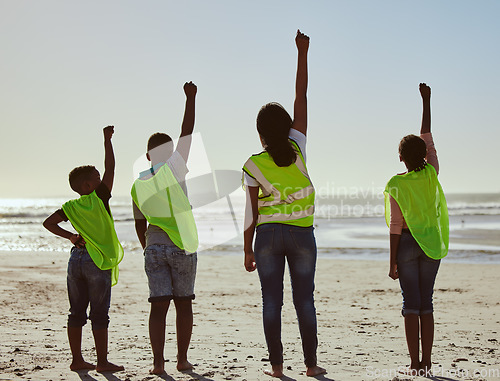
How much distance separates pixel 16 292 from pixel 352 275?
621 cm

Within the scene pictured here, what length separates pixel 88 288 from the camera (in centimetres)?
422

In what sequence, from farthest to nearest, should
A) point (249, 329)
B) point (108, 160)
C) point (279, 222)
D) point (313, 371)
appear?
point (249, 329) < point (108, 160) < point (313, 371) < point (279, 222)

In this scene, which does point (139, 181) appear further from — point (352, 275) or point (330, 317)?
point (352, 275)

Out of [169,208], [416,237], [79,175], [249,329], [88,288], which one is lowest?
[249,329]

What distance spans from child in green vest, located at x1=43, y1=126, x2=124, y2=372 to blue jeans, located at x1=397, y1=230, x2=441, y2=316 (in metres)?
2.15

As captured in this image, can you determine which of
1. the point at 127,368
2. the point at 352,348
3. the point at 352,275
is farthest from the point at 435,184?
the point at 352,275

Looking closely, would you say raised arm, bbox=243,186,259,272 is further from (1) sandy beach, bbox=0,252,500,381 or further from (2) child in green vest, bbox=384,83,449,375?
(2) child in green vest, bbox=384,83,449,375

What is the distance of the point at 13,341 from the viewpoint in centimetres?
508

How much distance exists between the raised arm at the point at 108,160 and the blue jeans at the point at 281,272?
1.29 m

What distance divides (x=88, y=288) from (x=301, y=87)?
2.19m

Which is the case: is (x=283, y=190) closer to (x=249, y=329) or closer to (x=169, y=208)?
(x=169, y=208)

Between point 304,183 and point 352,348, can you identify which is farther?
point 352,348

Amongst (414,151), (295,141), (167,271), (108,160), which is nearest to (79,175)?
(108,160)

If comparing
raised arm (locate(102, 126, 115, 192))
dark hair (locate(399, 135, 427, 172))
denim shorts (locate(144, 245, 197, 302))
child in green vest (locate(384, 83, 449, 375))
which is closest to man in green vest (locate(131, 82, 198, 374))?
denim shorts (locate(144, 245, 197, 302))
